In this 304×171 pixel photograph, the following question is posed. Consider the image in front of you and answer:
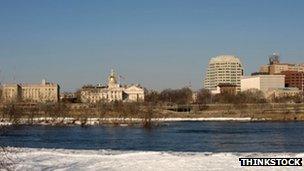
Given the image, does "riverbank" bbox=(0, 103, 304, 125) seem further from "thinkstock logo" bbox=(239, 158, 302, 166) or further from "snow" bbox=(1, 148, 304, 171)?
"thinkstock logo" bbox=(239, 158, 302, 166)

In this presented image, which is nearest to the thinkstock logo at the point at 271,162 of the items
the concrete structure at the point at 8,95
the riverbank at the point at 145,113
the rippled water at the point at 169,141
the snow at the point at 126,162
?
the snow at the point at 126,162

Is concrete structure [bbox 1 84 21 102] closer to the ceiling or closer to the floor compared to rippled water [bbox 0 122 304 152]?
closer to the ceiling

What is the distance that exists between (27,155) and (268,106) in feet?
429

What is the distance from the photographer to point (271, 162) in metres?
23.6

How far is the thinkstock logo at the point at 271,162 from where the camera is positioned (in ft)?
75.7

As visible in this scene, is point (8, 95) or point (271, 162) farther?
point (8, 95)

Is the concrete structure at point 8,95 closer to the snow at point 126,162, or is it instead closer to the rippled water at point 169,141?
the rippled water at point 169,141

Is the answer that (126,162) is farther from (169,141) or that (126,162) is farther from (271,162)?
(169,141)

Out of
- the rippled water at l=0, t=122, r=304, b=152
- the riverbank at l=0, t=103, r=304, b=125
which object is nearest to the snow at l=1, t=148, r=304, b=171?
the rippled water at l=0, t=122, r=304, b=152

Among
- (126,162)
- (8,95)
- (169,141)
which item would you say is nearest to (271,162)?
(126,162)

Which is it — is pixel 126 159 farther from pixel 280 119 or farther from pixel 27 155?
pixel 280 119

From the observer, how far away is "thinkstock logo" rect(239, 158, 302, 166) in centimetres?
2308

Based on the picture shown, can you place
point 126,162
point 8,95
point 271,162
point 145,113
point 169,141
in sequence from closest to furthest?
point 271,162 → point 126,162 → point 169,141 → point 8,95 → point 145,113

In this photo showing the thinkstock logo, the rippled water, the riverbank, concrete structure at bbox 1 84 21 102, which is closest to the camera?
the thinkstock logo
